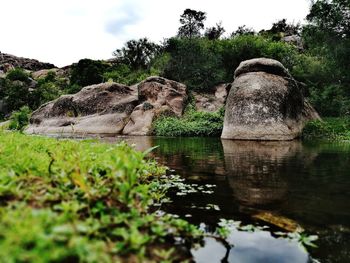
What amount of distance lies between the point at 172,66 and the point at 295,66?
42.9 ft

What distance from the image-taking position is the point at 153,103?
31406 millimetres

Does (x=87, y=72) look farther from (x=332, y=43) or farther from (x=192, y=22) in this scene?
(x=332, y=43)

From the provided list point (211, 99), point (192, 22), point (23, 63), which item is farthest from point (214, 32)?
point (23, 63)

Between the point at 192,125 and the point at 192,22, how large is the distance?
30.9 metres

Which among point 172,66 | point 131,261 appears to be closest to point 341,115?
point 172,66

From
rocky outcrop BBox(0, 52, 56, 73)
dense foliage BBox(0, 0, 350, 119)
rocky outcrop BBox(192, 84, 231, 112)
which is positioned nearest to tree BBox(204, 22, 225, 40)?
dense foliage BBox(0, 0, 350, 119)

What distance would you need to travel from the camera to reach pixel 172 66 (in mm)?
39531

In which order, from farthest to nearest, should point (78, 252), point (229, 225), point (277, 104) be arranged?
point (277, 104) → point (229, 225) → point (78, 252)

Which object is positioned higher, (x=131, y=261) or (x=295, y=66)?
(x=295, y=66)

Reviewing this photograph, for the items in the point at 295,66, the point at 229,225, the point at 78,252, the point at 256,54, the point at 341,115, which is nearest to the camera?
the point at 78,252

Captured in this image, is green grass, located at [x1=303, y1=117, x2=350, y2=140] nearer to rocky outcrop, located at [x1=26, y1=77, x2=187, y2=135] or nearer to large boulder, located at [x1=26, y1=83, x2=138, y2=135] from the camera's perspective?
rocky outcrop, located at [x1=26, y1=77, x2=187, y2=135]

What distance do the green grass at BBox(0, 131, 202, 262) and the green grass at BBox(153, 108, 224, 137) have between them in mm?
21648

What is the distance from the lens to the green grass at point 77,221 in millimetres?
2061

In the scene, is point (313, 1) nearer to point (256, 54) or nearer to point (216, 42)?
point (256, 54)
